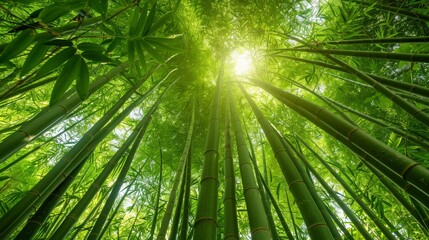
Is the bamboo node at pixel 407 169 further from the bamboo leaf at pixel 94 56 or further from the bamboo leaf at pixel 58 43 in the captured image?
the bamboo leaf at pixel 58 43

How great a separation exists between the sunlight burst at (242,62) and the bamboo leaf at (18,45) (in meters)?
2.04

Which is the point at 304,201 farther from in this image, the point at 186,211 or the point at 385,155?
the point at 186,211

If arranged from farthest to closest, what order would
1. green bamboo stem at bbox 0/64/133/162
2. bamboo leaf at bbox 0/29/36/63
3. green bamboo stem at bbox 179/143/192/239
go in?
green bamboo stem at bbox 179/143/192/239, green bamboo stem at bbox 0/64/133/162, bamboo leaf at bbox 0/29/36/63

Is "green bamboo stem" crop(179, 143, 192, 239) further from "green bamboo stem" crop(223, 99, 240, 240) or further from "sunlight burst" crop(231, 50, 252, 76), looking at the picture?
"sunlight burst" crop(231, 50, 252, 76)

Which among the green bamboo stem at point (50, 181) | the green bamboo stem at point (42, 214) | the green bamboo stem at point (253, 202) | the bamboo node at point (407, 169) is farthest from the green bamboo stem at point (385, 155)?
the green bamboo stem at point (42, 214)

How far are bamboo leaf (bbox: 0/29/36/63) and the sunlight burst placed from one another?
6.70ft

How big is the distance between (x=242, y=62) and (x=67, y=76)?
7.15ft

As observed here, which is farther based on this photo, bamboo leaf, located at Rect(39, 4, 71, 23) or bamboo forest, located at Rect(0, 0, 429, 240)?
bamboo forest, located at Rect(0, 0, 429, 240)

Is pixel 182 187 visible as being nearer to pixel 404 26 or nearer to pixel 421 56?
pixel 421 56

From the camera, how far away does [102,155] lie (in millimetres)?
2906

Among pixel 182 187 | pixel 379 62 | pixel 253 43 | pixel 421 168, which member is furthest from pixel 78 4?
pixel 379 62

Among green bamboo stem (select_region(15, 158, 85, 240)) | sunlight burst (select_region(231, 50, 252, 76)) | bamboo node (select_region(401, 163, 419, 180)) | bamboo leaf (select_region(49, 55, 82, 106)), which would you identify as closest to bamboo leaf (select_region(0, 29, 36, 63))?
bamboo leaf (select_region(49, 55, 82, 106))

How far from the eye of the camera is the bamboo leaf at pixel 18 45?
2.45ft

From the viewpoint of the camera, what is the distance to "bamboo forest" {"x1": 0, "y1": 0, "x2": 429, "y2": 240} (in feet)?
3.04
